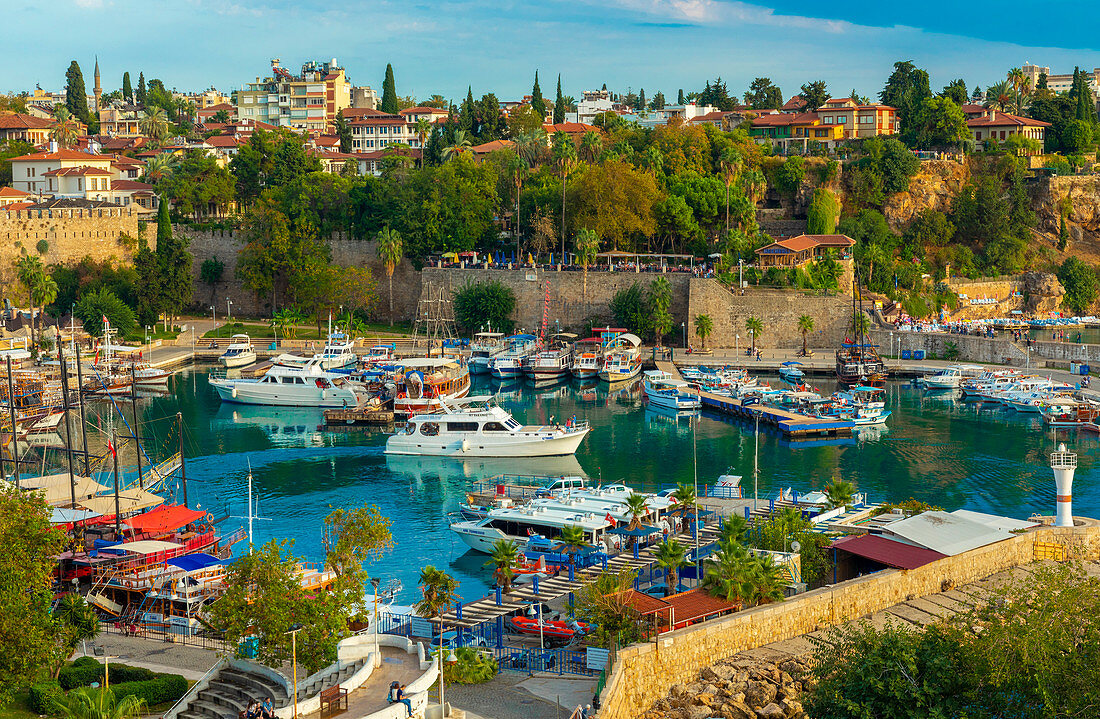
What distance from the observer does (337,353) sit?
2368 inches

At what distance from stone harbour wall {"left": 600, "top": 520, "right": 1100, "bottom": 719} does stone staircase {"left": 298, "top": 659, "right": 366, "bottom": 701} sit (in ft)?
12.4

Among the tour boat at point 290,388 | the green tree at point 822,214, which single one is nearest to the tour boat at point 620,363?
the tour boat at point 290,388

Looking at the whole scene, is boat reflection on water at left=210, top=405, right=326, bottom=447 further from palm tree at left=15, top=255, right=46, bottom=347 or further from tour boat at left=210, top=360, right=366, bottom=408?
palm tree at left=15, top=255, right=46, bottom=347

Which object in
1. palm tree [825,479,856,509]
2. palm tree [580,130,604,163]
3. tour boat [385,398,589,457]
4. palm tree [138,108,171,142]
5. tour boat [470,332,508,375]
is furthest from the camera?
palm tree [138,108,171,142]

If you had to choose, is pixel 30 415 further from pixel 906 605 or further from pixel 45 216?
pixel 906 605

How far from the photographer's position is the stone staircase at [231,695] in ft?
59.2

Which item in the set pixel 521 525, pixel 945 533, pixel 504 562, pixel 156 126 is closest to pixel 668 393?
pixel 521 525

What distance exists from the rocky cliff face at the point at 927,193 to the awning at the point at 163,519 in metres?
55.6

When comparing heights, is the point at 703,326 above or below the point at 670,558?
above

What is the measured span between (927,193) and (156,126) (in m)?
66.7

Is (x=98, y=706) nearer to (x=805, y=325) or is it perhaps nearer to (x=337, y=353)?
(x=337, y=353)

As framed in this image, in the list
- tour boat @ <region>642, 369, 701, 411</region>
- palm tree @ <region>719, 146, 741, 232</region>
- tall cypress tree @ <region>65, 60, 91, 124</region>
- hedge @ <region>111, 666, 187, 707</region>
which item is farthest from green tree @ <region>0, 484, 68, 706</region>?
tall cypress tree @ <region>65, 60, 91, 124</region>

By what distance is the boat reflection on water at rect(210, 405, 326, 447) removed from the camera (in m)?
48.3

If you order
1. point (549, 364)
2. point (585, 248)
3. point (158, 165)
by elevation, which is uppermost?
point (158, 165)
